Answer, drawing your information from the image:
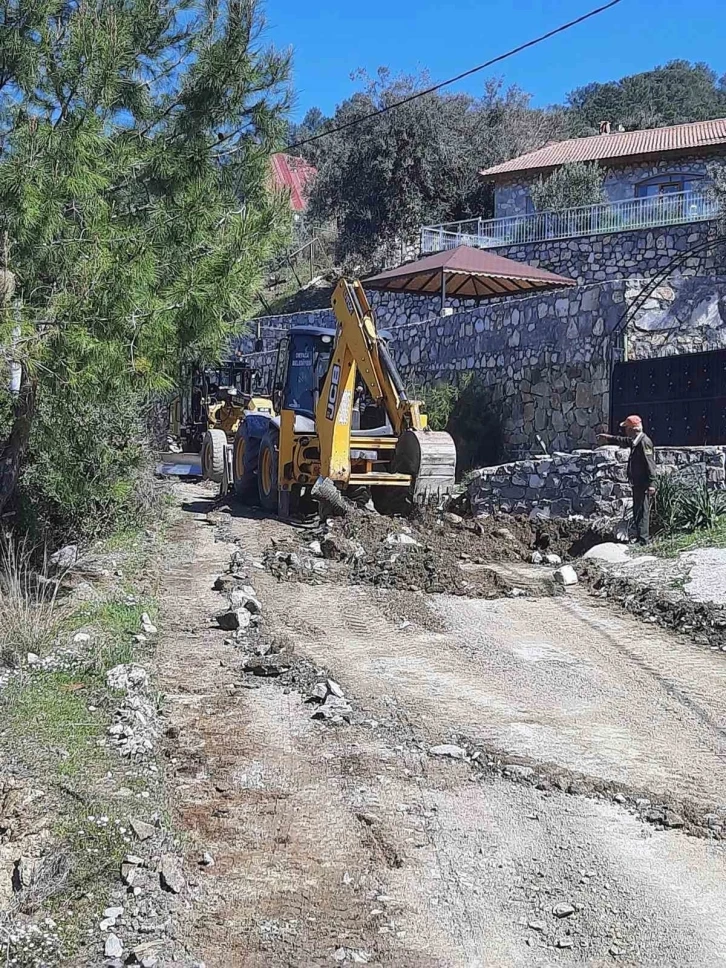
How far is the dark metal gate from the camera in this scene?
52.5ft

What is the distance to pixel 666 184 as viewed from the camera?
36438mm

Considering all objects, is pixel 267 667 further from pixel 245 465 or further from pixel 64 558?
pixel 245 465

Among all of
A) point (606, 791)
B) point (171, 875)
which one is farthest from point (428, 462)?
point (171, 875)

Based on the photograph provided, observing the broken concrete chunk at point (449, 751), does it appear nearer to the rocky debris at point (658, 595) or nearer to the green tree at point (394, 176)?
the rocky debris at point (658, 595)

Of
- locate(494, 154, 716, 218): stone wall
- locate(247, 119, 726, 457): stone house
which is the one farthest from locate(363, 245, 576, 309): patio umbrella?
locate(494, 154, 716, 218): stone wall

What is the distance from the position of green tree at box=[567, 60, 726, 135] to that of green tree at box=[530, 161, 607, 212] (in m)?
25.4

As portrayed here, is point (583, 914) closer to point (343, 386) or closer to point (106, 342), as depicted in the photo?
point (106, 342)

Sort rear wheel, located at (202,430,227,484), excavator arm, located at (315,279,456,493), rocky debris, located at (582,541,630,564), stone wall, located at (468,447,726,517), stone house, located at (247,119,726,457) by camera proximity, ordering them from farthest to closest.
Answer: rear wheel, located at (202,430,227,484), stone house, located at (247,119,726,457), excavator arm, located at (315,279,456,493), stone wall, located at (468,447,726,517), rocky debris, located at (582,541,630,564)

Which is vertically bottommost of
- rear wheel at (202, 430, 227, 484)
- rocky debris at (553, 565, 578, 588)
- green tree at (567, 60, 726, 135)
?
rocky debris at (553, 565, 578, 588)

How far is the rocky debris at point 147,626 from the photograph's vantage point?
9461 mm

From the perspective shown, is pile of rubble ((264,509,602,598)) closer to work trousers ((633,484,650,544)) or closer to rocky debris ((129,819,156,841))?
work trousers ((633,484,650,544))

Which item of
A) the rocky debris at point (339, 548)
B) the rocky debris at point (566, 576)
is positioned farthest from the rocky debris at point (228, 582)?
the rocky debris at point (566, 576)

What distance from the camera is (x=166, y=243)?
31.2 feet

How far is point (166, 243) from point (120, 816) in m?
5.42
